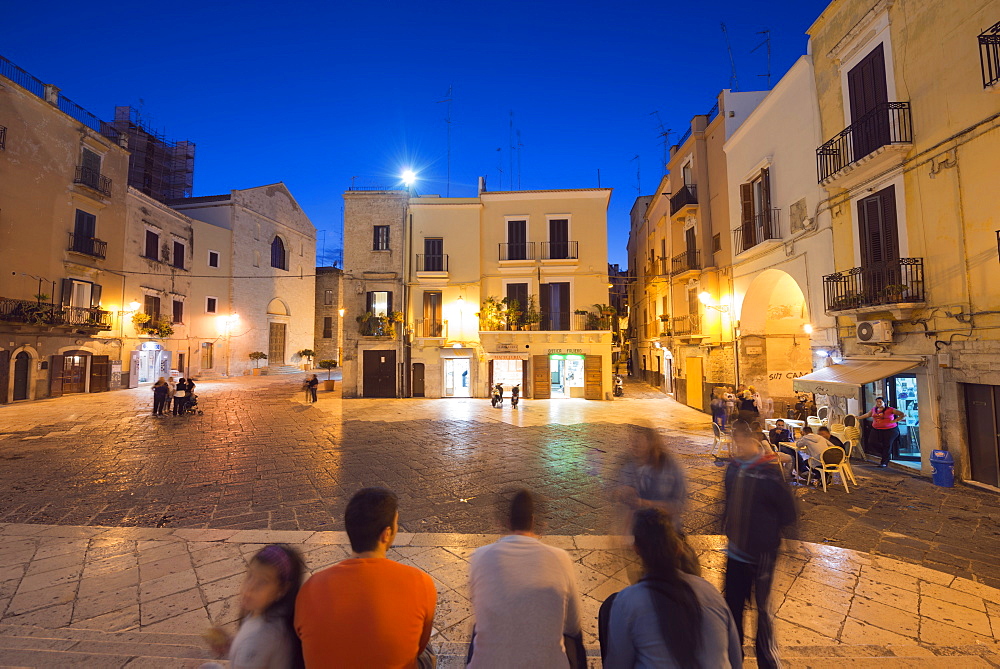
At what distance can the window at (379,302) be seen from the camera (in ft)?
69.1

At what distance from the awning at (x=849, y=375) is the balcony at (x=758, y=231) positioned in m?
4.23

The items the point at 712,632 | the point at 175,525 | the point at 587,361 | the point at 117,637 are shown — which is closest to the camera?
the point at 712,632

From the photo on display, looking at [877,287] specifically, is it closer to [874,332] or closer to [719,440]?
[874,332]

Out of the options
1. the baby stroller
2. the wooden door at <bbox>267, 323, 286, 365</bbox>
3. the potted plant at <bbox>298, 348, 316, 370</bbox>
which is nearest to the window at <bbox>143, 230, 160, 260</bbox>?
the wooden door at <bbox>267, 323, 286, 365</bbox>

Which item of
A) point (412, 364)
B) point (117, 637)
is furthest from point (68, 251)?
point (117, 637)

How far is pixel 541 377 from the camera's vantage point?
20.4m

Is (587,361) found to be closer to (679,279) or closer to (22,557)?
(679,279)

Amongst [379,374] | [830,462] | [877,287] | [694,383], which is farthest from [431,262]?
[830,462]

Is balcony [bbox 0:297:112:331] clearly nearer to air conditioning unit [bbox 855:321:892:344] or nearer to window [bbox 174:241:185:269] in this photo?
window [bbox 174:241:185:269]

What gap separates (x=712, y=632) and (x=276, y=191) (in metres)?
38.1

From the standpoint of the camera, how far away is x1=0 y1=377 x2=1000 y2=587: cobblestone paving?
217 inches

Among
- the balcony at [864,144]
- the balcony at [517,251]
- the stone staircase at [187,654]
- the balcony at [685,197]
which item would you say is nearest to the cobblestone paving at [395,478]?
the stone staircase at [187,654]

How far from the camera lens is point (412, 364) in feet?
68.5

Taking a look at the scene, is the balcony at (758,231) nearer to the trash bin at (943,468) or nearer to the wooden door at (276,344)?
the trash bin at (943,468)
